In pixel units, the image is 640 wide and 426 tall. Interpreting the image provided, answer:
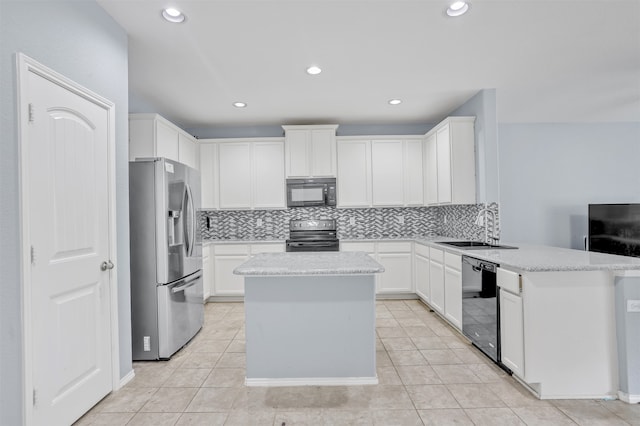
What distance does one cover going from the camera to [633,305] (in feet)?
7.04

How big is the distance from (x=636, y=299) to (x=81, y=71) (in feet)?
12.8

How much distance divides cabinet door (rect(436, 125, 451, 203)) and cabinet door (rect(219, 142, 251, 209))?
2.75 metres

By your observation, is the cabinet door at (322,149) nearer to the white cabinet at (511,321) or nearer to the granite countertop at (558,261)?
the granite countertop at (558,261)

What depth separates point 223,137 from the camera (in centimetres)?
526

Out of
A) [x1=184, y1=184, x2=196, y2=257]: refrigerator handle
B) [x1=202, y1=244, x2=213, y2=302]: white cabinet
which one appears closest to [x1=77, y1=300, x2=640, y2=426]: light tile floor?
[x1=184, y1=184, x2=196, y2=257]: refrigerator handle

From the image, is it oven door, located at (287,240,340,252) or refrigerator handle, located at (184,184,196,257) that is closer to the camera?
refrigerator handle, located at (184,184,196,257)

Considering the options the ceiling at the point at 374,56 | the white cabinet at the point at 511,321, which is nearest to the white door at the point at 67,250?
the ceiling at the point at 374,56

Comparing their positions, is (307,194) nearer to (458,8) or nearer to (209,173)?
(209,173)

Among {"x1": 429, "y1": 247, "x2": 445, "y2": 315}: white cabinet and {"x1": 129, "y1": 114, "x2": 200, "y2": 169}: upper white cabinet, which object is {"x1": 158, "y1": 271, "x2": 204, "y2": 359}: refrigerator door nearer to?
{"x1": 129, "y1": 114, "x2": 200, "y2": 169}: upper white cabinet

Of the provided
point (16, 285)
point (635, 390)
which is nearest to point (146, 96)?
point (16, 285)

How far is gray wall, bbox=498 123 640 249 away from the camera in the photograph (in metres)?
5.32

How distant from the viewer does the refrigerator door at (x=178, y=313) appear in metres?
2.88

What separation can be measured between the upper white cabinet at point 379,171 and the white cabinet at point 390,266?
64 centimetres

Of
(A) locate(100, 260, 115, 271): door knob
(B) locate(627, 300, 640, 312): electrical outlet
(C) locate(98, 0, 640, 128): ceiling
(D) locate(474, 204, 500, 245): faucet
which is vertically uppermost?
(C) locate(98, 0, 640, 128): ceiling
